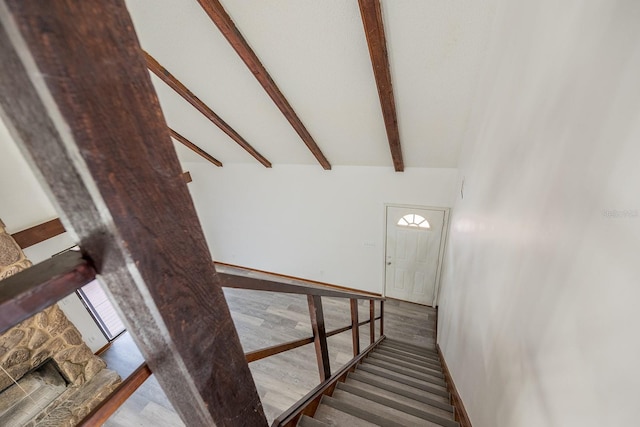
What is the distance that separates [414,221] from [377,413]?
301 cm

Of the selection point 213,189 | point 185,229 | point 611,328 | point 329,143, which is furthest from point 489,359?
point 213,189

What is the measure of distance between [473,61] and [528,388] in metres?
2.13

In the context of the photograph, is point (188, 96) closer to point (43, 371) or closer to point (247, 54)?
point (247, 54)

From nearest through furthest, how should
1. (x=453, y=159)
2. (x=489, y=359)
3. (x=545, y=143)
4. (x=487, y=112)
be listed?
(x=545, y=143) < (x=489, y=359) < (x=487, y=112) < (x=453, y=159)

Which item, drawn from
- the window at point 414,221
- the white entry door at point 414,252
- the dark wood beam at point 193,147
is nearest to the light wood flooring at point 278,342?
the white entry door at point 414,252

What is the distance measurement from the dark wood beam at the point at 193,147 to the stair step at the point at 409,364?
12.9 feet

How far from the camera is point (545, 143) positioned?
92 centimetres

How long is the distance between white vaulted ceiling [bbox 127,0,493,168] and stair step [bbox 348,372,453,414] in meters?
2.46

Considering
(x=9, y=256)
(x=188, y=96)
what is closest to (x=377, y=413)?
(x=188, y=96)

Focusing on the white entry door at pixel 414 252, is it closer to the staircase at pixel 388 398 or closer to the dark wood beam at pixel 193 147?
the staircase at pixel 388 398

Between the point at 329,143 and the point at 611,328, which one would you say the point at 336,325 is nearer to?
the point at 329,143

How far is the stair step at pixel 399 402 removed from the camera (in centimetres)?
169

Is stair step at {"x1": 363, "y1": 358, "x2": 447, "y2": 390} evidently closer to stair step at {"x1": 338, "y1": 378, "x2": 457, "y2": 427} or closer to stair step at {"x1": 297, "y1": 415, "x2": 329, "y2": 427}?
stair step at {"x1": 338, "y1": 378, "x2": 457, "y2": 427}

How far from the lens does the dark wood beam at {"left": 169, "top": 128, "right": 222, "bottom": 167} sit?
13.5 feet
